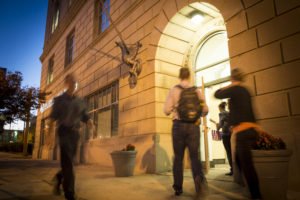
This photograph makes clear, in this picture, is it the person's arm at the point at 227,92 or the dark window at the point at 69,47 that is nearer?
the person's arm at the point at 227,92

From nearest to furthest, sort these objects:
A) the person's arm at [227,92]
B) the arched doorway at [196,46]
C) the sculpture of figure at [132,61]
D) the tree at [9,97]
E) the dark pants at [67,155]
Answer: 1. the dark pants at [67,155]
2. the person's arm at [227,92]
3. the arched doorway at [196,46]
4. the sculpture of figure at [132,61]
5. the tree at [9,97]

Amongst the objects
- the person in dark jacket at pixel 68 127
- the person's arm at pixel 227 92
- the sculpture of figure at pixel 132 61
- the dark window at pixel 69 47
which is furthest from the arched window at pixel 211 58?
the dark window at pixel 69 47

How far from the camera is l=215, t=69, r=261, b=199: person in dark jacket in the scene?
9.03 ft

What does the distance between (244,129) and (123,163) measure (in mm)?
3426

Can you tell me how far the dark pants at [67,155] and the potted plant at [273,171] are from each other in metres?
2.46

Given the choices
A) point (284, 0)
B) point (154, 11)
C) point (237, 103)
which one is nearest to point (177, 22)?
point (154, 11)

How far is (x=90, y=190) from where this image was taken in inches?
→ 152

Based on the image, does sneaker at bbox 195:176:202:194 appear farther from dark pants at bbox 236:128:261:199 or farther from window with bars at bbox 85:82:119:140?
window with bars at bbox 85:82:119:140

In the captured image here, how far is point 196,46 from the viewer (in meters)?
6.86

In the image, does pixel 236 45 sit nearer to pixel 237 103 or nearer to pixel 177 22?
pixel 237 103

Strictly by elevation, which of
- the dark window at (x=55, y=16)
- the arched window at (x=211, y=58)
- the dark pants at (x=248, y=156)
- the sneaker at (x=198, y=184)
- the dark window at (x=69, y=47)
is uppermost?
the dark window at (x=55, y=16)

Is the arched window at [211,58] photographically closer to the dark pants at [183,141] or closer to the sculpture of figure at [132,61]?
the sculpture of figure at [132,61]

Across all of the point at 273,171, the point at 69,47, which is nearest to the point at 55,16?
the point at 69,47

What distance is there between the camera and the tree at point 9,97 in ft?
40.9
